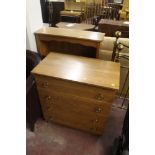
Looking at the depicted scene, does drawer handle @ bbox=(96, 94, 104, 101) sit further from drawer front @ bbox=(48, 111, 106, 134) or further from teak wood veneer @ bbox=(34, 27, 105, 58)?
teak wood veneer @ bbox=(34, 27, 105, 58)

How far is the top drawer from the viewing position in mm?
1286

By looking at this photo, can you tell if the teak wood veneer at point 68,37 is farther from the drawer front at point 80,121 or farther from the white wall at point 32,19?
the drawer front at point 80,121

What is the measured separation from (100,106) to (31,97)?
63 centimetres

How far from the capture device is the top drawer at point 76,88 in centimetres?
129

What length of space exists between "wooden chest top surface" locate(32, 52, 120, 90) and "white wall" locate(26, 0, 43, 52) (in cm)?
30

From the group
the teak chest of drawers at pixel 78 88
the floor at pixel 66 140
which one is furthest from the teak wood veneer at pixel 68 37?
the floor at pixel 66 140

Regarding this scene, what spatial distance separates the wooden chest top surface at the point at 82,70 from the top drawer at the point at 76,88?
4cm

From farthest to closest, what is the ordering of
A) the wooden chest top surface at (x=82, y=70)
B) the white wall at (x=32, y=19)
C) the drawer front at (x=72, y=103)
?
the white wall at (x=32, y=19)
the drawer front at (x=72, y=103)
the wooden chest top surface at (x=82, y=70)

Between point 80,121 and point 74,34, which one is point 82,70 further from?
point 80,121

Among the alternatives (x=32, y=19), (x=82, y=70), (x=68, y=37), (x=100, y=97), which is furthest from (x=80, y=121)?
(x=32, y=19)

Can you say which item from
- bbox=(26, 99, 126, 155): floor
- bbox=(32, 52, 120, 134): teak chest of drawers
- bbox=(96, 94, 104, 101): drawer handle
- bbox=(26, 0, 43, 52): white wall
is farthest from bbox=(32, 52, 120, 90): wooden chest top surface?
bbox=(26, 99, 126, 155): floor
